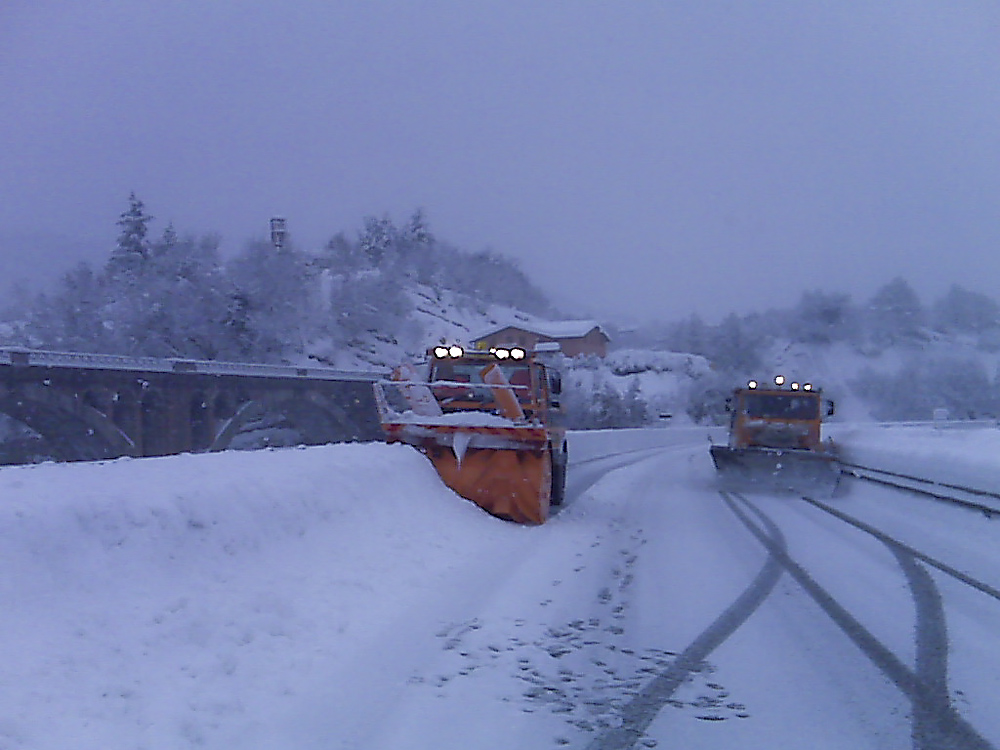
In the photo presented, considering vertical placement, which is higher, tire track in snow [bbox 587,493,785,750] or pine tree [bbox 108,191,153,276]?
pine tree [bbox 108,191,153,276]

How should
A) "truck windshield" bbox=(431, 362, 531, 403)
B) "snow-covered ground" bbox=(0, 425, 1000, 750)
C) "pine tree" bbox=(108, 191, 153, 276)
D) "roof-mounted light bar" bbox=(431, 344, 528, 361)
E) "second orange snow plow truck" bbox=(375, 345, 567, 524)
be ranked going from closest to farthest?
"snow-covered ground" bbox=(0, 425, 1000, 750) < "second orange snow plow truck" bbox=(375, 345, 567, 524) < "roof-mounted light bar" bbox=(431, 344, 528, 361) < "truck windshield" bbox=(431, 362, 531, 403) < "pine tree" bbox=(108, 191, 153, 276)

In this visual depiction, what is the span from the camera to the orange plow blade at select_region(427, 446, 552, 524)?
13.1 metres

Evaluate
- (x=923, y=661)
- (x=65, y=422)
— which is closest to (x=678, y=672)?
(x=923, y=661)

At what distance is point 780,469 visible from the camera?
2095 centimetres

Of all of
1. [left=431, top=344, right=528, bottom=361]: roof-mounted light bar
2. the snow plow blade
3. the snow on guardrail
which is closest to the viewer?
[left=431, top=344, right=528, bottom=361]: roof-mounted light bar

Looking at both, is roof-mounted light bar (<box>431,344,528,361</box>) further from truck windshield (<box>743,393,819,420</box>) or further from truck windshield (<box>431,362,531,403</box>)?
truck windshield (<box>743,393,819,420</box>)

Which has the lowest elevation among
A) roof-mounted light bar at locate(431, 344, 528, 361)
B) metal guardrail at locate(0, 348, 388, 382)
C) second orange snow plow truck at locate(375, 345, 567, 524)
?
second orange snow plow truck at locate(375, 345, 567, 524)

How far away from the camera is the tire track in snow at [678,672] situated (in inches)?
201

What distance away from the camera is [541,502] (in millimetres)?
13242

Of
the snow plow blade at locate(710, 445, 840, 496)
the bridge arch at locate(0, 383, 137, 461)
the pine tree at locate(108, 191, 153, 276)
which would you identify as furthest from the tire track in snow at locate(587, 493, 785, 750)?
the pine tree at locate(108, 191, 153, 276)

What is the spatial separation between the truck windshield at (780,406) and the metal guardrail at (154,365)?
30.4 metres

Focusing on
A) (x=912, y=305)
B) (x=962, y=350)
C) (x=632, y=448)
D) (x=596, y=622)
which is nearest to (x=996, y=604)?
(x=596, y=622)

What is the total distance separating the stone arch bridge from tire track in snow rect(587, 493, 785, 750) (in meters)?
37.4

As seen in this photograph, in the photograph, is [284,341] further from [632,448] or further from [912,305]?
[912,305]
